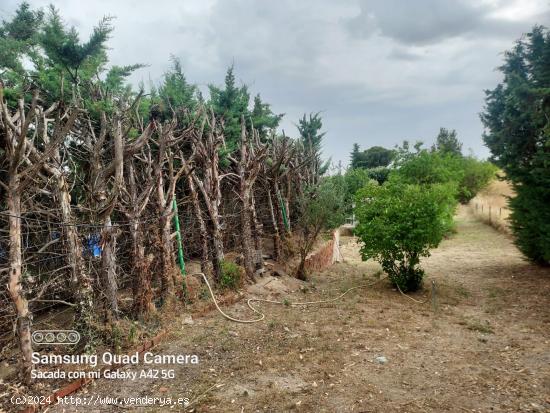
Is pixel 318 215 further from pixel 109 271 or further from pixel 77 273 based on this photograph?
pixel 77 273

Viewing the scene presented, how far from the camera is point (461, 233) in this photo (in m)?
19.7

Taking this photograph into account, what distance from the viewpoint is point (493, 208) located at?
21922mm

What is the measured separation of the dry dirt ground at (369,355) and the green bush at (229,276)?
17.6 inches

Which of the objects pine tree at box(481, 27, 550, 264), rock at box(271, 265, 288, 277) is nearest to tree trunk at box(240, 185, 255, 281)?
rock at box(271, 265, 288, 277)

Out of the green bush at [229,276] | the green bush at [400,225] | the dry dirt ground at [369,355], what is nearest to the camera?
the dry dirt ground at [369,355]

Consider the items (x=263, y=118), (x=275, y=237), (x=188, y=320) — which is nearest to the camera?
(x=188, y=320)

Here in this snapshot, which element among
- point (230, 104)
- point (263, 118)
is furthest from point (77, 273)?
point (263, 118)

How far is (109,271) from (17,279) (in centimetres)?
136

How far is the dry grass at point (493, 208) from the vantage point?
60.4 ft

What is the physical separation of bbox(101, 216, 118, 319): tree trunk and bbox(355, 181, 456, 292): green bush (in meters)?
5.44

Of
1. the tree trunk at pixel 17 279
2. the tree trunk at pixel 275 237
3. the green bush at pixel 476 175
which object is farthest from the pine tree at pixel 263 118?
the green bush at pixel 476 175

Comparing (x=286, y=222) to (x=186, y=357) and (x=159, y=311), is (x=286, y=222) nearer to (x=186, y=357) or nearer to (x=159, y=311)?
(x=159, y=311)

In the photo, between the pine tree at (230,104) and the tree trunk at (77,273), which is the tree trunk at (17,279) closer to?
the tree trunk at (77,273)

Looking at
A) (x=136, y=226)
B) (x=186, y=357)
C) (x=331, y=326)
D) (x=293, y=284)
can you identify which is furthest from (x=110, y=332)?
(x=293, y=284)
